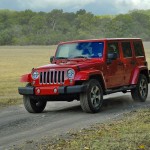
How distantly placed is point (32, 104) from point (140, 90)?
337 centimetres

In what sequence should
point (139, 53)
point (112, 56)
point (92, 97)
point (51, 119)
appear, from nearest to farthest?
point (51, 119) → point (92, 97) → point (112, 56) → point (139, 53)

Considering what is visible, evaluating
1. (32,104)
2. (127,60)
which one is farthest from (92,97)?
(127,60)

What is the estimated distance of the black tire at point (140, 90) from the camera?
12.6 m

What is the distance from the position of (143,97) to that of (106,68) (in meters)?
1.97

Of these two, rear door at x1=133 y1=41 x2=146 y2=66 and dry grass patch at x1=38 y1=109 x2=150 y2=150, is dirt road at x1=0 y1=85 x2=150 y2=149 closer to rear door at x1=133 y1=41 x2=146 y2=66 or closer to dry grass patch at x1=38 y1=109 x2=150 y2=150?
dry grass patch at x1=38 y1=109 x2=150 y2=150

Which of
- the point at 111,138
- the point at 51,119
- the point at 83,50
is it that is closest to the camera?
the point at 111,138

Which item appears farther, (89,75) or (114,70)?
(114,70)

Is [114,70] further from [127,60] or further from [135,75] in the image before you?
[135,75]

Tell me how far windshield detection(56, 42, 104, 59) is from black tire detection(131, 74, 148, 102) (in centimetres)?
180

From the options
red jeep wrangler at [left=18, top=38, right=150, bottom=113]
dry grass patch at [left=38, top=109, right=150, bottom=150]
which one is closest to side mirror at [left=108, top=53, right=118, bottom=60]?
red jeep wrangler at [left=18, top=38, right=150, bottom=113]

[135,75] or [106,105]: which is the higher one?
[135,75]

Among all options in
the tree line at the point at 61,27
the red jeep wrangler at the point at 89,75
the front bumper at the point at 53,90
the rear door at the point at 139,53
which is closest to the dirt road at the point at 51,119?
the red jeep wrangler at the point at 89,75

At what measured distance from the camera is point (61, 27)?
398ft

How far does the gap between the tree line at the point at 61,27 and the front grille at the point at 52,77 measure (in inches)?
3359
